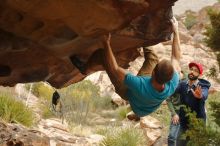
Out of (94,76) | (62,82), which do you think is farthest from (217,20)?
(94,76)

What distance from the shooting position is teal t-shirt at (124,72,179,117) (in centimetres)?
554

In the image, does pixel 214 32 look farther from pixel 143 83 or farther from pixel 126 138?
pixel 126 138

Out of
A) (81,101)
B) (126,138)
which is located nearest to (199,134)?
(126,138)

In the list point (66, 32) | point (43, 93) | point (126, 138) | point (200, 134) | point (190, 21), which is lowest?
point (126, 138)

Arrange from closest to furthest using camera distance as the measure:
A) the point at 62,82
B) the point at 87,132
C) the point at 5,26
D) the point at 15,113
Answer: the point at 5,26 → the point at 62,82 → the point at 15,113 → the point at 87,132

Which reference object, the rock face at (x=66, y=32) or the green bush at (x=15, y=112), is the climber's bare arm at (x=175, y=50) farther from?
the green bush at (x=15, y=112)

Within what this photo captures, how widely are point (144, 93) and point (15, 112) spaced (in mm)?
7643

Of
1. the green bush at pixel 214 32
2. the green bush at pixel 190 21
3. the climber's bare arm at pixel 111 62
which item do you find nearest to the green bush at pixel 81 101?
the green bush at pixel 214 32

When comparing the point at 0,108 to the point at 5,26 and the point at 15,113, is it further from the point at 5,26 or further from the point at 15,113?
the point at 5,26

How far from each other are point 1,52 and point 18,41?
0.80 feet

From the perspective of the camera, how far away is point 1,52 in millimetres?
5805

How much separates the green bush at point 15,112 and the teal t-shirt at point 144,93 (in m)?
6.90

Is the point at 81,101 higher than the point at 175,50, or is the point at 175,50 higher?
the point at 81,101

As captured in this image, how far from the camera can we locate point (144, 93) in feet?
18.1
